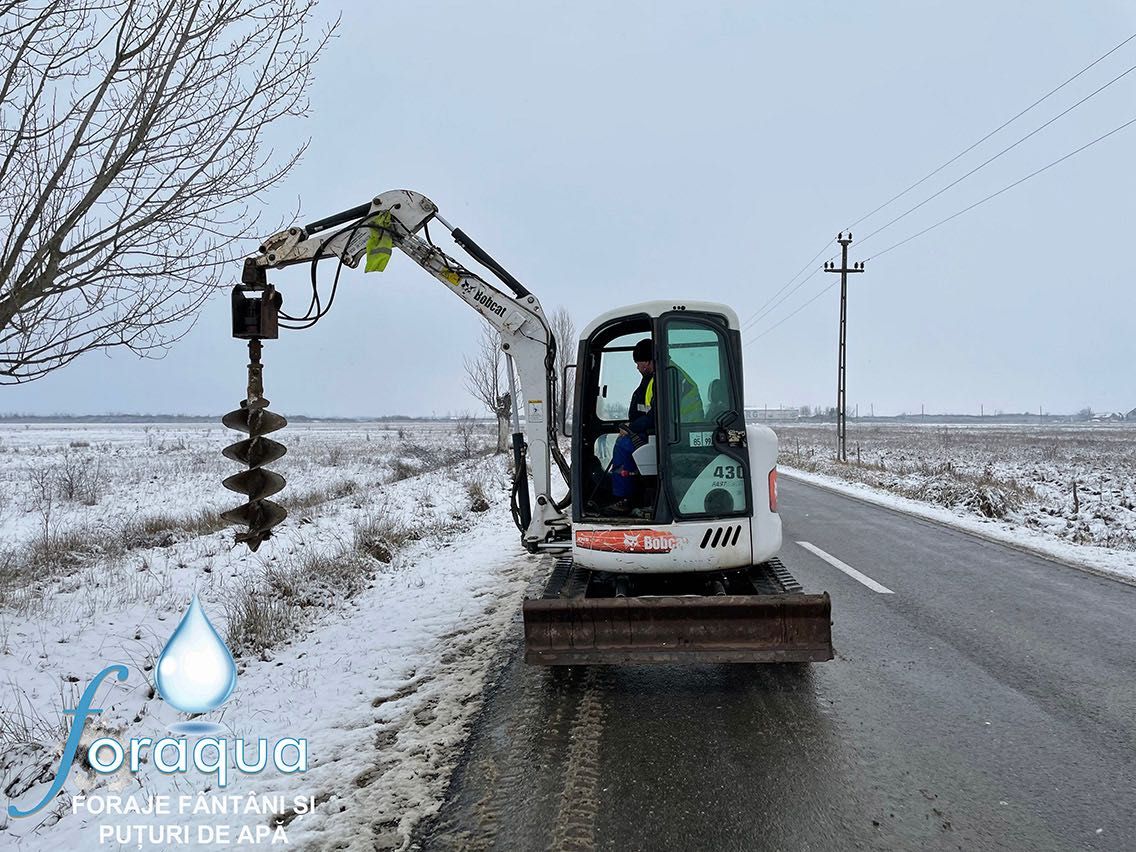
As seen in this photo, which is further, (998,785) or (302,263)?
(302,263)

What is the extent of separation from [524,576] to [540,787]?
469 cm

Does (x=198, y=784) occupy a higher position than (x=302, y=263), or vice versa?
(x=302, y=263)

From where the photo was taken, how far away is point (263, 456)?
A: 470cm

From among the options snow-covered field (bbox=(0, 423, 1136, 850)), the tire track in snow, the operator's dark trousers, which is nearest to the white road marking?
snow-covered field (bbox=(0, 423, 1136, 850))

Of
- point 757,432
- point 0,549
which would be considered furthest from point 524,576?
point 0,549

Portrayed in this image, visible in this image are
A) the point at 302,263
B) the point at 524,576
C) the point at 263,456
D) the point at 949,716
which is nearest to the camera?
the point at 949,716

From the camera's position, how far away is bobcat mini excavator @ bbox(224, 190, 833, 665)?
14.3 ft

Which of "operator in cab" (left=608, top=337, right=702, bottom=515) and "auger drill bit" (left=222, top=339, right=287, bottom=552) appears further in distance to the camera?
"operator in cab" (left=608, top=337, right=702, bottom=515)

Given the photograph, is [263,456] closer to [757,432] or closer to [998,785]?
[757,432]

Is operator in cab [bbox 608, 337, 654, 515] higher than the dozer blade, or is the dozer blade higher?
operator in cab [bbox 608, 337, 654, 515]

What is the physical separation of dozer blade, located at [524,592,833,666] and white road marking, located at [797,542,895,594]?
3.35 metres

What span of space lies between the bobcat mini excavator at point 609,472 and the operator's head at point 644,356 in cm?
10

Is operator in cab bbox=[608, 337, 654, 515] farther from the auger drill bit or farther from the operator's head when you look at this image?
the auger drill bit

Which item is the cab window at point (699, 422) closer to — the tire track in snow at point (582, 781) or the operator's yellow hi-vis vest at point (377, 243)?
the tire track in snow at point (582, 781)
